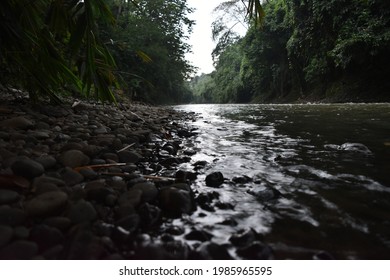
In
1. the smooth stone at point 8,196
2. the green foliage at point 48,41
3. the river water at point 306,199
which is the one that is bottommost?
the river water at point 306,199

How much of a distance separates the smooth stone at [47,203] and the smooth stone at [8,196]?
100 mm

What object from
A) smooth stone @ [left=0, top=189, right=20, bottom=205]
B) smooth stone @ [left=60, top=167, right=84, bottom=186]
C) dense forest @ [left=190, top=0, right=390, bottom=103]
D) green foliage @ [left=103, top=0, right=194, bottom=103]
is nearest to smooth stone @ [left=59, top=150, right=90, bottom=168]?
smooth stone @ [left=60, top=167, right=84, bottom=186]

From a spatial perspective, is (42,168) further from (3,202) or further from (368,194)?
(368,194)

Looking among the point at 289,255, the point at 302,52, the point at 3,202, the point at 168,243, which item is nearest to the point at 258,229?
the point at 289,255

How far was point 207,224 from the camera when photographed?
1.25m

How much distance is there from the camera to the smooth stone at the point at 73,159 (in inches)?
68.4

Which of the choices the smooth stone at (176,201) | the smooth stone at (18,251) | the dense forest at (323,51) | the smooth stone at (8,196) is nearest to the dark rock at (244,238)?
the smooth stone at (176,201)

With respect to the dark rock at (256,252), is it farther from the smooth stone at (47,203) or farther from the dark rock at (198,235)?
the smooth stone at (47,203)

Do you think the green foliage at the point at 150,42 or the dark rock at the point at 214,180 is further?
the green foliage at the point at 150,42

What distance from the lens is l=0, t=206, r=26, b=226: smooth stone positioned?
3.47ft

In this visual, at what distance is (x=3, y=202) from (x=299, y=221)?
1.30 metres

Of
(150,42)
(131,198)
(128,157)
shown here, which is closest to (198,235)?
(131,198)

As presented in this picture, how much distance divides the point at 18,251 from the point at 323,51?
1579 centimetres

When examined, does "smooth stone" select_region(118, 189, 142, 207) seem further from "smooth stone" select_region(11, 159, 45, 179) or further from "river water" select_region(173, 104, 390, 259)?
"smooth stone" select_region(11, 159, 45, 179)
